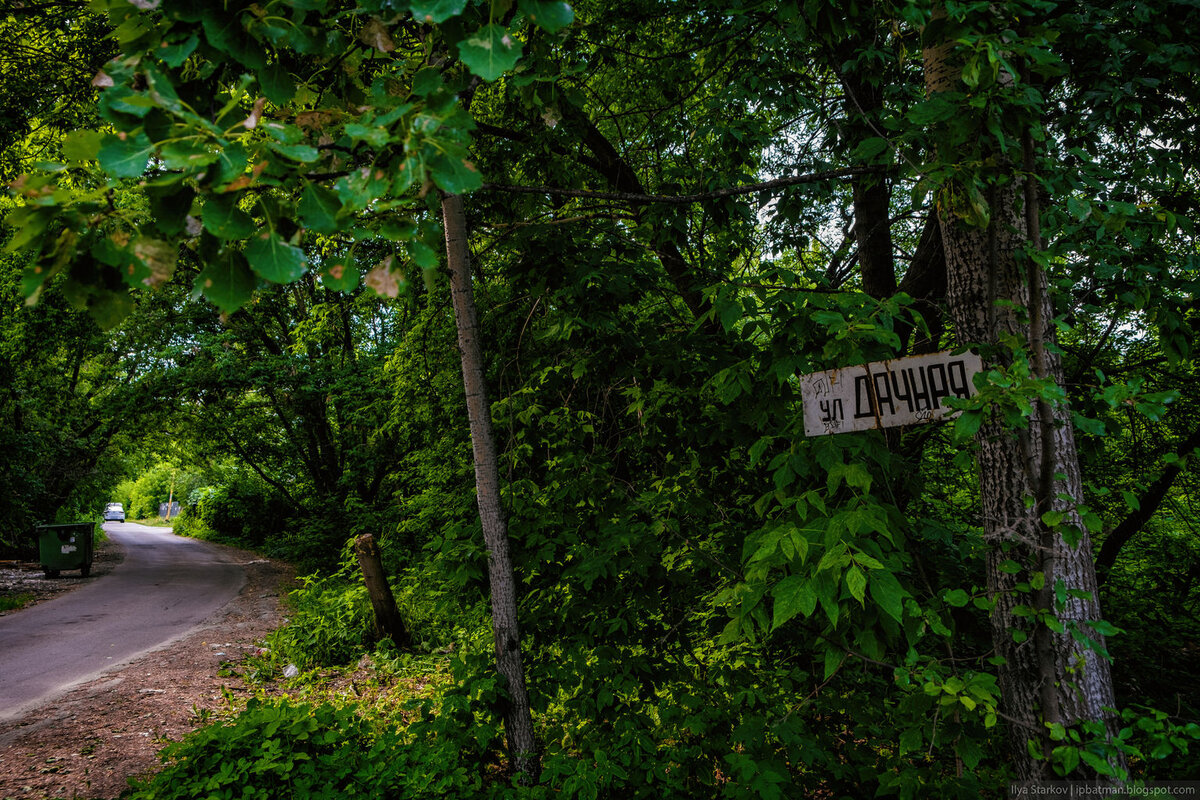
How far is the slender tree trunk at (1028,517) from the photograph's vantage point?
74.9 inches

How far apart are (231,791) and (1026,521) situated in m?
3.82

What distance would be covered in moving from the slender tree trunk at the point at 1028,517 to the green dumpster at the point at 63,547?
15174mm

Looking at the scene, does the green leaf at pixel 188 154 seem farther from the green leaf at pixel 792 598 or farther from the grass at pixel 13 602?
the grass at pixel 13 602

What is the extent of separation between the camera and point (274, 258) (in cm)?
114

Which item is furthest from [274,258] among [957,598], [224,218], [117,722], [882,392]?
[117,722]

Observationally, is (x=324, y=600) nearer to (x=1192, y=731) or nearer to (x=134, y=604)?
(x=134, y=604)

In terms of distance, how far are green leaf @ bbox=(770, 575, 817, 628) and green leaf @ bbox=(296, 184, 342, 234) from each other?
1.48m

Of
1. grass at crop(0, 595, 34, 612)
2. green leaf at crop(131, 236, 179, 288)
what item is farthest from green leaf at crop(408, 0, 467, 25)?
grass at crop(0, 595, 34, 612)

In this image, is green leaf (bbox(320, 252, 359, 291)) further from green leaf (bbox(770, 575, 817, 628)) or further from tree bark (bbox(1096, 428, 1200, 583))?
tree bark (bbox(1096, 428, 1200, 583))

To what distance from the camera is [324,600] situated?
7.78 m

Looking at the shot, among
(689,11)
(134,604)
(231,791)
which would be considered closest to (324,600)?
(134,604)

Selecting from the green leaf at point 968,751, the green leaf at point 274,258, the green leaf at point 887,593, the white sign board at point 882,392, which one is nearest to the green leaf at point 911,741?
the green leaf at point 968,751

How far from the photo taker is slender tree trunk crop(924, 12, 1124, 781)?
6.24 feet

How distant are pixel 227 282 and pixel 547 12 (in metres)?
0.81
